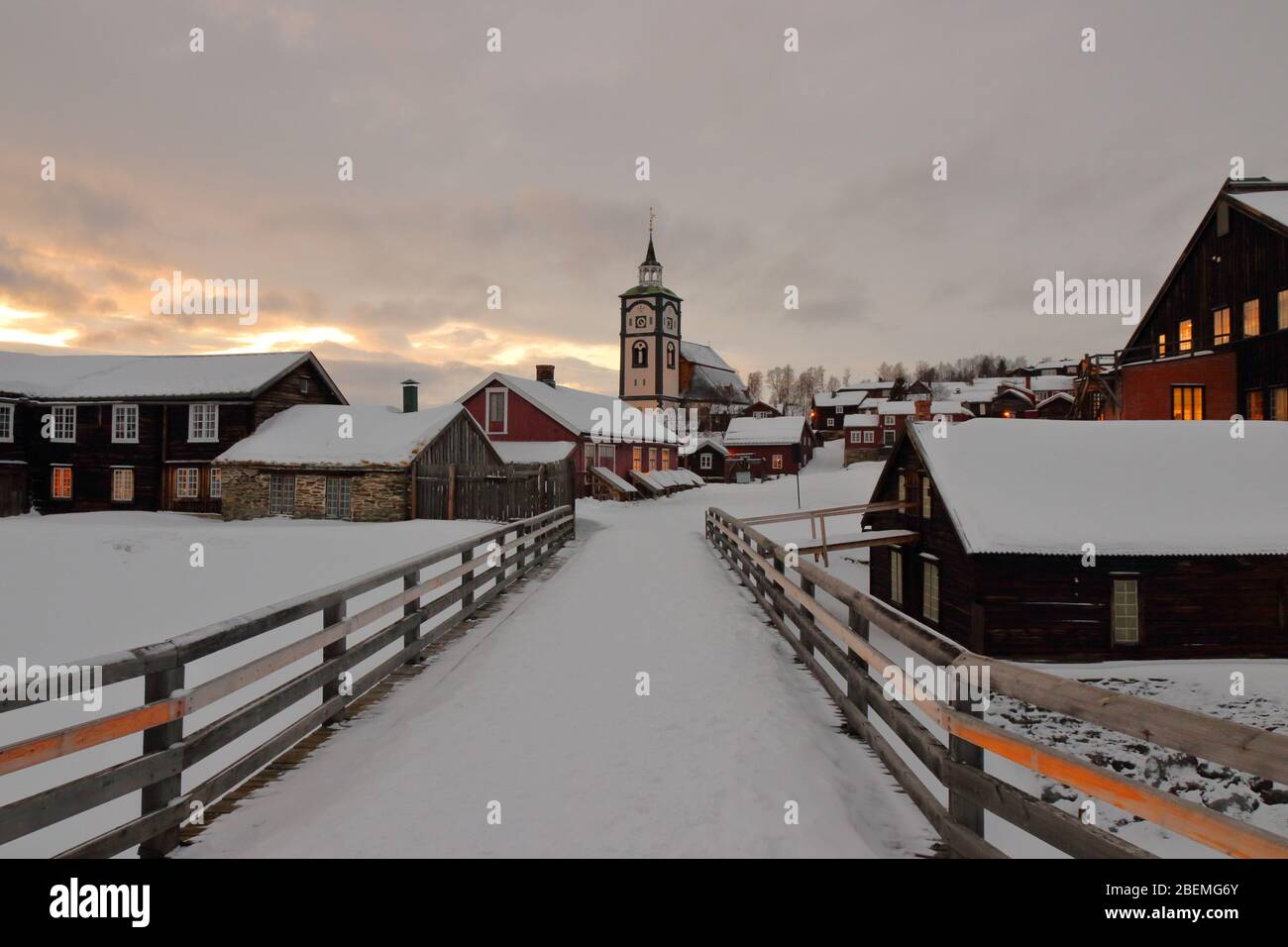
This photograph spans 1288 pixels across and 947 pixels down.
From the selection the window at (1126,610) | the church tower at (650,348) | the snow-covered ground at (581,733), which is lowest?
the window at (1126,610)

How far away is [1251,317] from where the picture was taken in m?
26.9

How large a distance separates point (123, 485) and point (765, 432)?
55521mm

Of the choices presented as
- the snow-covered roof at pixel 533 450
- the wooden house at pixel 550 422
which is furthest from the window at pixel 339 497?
the wooden house at pixel 550 422

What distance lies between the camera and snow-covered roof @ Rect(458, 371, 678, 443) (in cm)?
4066

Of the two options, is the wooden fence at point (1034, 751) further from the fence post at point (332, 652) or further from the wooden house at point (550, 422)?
the wooden house at point (550, 422)

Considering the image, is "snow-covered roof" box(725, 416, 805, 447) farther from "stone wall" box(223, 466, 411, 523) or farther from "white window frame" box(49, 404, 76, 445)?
"white window frame" box(49, 404, 76, 445)

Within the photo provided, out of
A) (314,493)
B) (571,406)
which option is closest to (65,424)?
(314,493)

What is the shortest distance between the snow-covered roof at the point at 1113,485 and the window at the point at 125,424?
3281 centimetres

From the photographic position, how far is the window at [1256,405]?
26094 mm

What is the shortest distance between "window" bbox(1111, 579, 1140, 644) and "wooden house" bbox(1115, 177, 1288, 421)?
650 inches

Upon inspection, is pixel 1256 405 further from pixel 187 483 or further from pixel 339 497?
pixel 187 483

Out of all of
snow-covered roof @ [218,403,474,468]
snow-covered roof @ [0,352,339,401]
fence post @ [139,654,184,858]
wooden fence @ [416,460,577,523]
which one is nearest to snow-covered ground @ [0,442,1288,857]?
fence post @ [139,654,184,858]

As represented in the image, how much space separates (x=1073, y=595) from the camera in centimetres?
1555

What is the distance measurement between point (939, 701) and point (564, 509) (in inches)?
784
